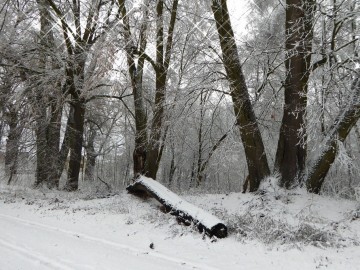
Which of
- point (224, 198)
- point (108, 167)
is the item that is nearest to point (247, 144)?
point (224, 198)

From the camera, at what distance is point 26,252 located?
530 centimetres

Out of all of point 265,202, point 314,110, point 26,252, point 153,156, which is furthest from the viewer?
point 153,156

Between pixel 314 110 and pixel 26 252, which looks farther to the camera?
pixel 314 110

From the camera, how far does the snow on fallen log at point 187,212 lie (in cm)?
633

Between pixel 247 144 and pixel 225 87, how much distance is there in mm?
2003

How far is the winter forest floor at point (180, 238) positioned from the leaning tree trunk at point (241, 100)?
0.91m

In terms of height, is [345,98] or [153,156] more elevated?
[345,98]

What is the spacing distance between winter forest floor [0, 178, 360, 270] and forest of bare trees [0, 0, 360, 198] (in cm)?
131

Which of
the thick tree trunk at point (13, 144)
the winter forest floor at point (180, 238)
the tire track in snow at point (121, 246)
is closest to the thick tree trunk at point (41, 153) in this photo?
the thick tree trunk at point (13, 144)

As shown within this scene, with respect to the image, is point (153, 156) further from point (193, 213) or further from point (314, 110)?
point (314, 110)

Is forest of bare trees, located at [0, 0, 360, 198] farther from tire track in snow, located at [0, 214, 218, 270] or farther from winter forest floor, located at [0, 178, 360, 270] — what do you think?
tire track in snow, located at [0, 214, 218, 270]

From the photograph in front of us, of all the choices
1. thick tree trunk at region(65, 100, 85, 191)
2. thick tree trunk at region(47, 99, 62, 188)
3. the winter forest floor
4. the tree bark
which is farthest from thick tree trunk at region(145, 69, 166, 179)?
thick tree trunk at region(47, 99, 62, 188)

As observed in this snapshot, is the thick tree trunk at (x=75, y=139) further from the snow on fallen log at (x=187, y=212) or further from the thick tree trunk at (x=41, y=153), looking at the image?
the snow on fallen log at (x=187, y=212)

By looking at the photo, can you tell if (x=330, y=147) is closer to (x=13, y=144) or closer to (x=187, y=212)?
(x=187, y=212)
